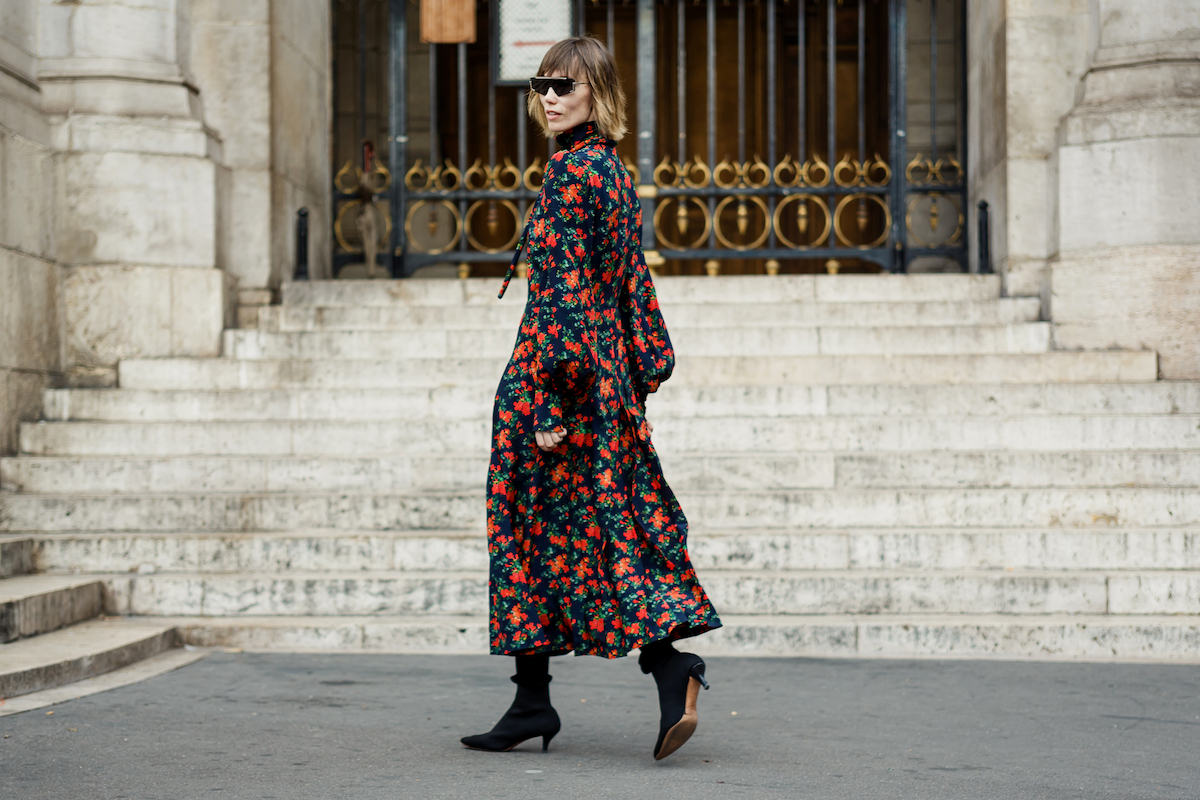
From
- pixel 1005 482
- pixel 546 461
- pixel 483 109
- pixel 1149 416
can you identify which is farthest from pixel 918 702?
pixel 483 109

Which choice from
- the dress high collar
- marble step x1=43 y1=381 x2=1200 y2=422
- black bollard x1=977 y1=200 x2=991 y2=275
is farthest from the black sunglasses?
black bollard x1=977 y1=200 x2=991 y2=275

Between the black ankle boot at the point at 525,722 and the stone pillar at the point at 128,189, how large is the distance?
4.62m

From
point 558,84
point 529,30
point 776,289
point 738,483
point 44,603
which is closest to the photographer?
point 558,84

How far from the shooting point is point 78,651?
463 cm

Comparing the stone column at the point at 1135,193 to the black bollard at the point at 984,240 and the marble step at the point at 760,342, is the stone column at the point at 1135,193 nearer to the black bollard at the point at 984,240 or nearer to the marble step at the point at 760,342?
the marble step at the point at 760,342

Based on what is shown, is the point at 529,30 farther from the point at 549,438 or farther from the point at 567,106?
the point at 549,438

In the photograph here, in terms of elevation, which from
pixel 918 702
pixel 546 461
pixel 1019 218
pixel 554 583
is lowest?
pixel 918 702

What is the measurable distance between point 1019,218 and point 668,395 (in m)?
2.91

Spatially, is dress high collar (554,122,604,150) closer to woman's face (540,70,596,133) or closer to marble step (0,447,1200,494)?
woman's face (540,70,596,133)

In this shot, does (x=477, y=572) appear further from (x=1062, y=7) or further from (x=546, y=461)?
(x=1062, y=7)

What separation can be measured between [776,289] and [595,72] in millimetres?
4723

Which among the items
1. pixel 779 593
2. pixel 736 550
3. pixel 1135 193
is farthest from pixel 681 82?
pixel 779 593

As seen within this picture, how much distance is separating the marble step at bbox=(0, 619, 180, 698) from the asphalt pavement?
0.23 m

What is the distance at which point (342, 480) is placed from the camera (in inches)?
245
